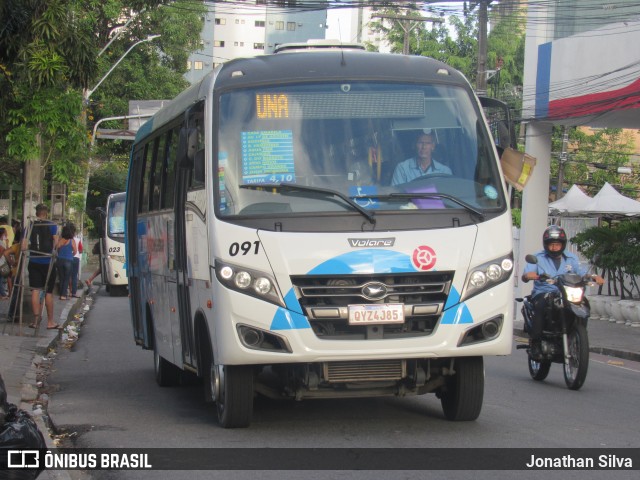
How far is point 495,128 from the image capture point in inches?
355

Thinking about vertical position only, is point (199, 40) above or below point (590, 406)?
above

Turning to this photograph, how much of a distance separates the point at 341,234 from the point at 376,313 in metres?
0.64

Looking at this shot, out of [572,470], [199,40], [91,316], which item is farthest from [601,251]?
[199,40]

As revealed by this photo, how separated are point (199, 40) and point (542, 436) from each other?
48228 mm

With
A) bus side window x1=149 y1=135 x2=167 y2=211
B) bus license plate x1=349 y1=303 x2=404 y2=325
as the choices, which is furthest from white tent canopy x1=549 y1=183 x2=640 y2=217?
bus license plate x1=349 y1=303 x2=404 y2=325

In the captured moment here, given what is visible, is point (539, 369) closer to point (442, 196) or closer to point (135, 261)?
point (442, 196)

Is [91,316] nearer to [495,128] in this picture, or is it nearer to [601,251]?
[601,251]

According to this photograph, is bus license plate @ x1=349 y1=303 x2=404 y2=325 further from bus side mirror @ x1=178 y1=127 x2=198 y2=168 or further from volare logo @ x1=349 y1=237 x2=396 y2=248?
bus side mirror @ x1=178 y1=127 x2=198 y2=168

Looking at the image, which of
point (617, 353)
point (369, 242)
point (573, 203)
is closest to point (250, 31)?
point (573, 203)

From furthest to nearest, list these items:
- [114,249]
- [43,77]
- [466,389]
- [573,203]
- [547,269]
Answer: [573,203] < [114,249] < [43,77] < [547,269] < [466,389]

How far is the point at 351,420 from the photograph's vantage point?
8641 millimetres

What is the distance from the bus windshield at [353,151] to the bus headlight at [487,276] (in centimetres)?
45

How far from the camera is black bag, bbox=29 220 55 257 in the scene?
1691 centimetres

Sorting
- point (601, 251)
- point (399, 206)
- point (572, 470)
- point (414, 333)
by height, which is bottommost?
point (601, 251)
